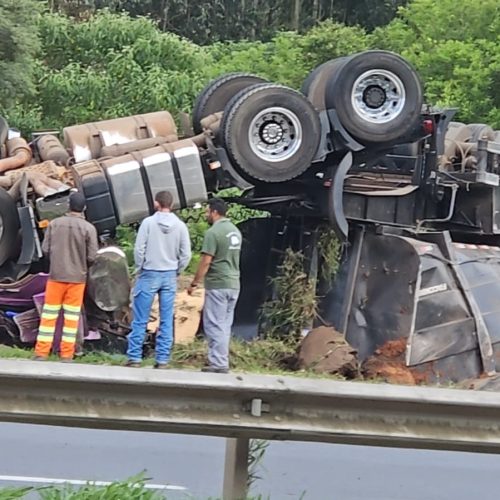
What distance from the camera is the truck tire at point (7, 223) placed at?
1017 centimetres

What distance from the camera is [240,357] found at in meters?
10.7

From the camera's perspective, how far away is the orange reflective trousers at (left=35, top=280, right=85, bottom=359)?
32.2 feet

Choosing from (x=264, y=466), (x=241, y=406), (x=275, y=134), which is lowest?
(x=264, y=466)

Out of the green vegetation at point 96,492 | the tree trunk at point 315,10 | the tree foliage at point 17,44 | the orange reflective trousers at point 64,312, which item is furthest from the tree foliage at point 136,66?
the tree trunk at point 315,10

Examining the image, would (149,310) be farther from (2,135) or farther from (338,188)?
(2,135)

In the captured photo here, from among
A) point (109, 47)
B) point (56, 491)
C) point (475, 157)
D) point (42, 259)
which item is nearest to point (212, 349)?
point (42, 259)

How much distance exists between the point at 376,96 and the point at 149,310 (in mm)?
3055

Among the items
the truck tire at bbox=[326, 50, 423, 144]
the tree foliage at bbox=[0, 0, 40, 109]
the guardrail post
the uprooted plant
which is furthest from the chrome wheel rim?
the tree foliage at bbox=[0, 0, 40, 109]

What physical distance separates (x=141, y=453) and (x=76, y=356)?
9.95 ft

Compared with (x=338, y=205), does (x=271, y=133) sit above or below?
above

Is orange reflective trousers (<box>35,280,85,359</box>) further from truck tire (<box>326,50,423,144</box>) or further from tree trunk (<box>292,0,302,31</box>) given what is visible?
tree trunk (<box>292,0,302,31</box>)

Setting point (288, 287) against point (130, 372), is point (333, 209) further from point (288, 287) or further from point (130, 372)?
point (130, 372)

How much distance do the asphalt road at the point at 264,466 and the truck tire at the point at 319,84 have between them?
4326mm

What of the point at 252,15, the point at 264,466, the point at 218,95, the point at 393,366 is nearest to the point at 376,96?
the point at 218,95
